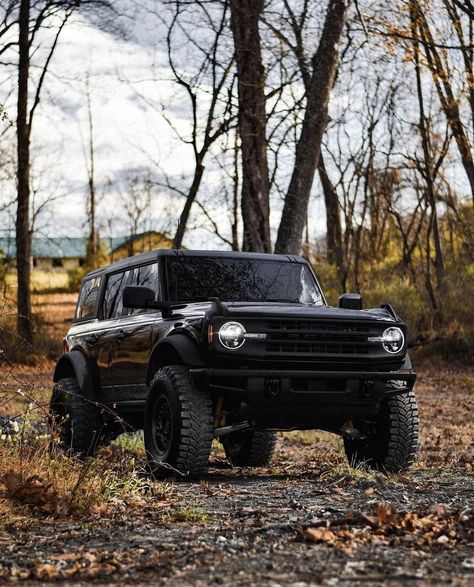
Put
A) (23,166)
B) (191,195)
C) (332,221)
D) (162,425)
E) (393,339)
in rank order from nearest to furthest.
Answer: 1. (393,339)
2. (162,425)
3. (191,195)
4. (23,166)
5. (332,221)

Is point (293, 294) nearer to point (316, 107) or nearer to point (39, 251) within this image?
point (316, 107)

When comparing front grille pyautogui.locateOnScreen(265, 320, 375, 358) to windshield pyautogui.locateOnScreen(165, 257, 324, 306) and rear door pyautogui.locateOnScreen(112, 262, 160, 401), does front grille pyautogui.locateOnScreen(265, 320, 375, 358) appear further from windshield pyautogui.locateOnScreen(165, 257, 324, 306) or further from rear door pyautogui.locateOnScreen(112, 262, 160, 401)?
rear door pyautogui.locateOnScreen(112, 262, 160, 401)

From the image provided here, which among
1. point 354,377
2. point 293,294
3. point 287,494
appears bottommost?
point 287,494

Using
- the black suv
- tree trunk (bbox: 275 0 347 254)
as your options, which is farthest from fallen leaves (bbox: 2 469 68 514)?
tree trunk (bbox: 275 0 347 254)

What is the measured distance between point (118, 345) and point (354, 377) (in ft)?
8.59

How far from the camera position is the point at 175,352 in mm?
8547

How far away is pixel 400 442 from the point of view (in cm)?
874

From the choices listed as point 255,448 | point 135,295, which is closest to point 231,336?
point 135,295

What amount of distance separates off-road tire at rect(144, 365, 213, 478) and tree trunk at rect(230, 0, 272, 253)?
29.7 feet

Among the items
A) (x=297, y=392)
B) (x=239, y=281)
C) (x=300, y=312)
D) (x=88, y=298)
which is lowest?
(x=297, y=392)

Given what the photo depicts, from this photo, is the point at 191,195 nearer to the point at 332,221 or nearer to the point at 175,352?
the point at 332,221

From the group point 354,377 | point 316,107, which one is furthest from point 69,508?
point 316,107

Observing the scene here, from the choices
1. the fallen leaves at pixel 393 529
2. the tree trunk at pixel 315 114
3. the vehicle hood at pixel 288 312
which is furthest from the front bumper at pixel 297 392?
the tree trunk at pixel 315 114

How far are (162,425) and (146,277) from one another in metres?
1.70
